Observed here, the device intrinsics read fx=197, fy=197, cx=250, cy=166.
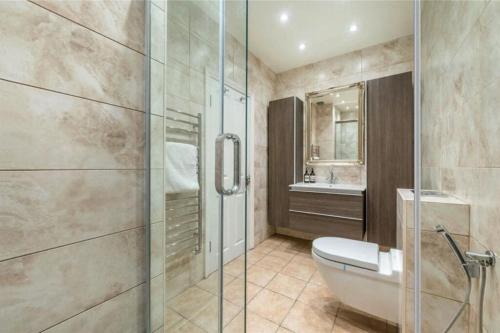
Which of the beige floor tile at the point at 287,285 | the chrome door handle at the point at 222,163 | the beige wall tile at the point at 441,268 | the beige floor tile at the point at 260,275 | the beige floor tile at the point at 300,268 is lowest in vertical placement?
the beige floor tile at the point at 260,275

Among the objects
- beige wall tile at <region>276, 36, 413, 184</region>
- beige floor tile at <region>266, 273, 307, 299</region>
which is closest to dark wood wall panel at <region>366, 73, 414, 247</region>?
beige wall tile at <region>276, 36, 413, 184</region>

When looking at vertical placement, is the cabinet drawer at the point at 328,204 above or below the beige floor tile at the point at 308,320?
above

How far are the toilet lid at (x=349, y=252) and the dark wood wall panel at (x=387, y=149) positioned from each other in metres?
0.67

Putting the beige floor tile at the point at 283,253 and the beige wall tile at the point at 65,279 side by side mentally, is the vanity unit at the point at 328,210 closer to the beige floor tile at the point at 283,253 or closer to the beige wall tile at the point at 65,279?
the beige floor tile at the point at 283,253

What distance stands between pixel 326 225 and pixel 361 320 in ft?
2.88

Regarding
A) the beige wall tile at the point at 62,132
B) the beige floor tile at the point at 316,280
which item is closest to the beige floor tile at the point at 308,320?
the beige floor tile at the point at 316,280

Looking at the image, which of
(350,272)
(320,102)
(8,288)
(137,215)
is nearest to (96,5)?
(137,215)

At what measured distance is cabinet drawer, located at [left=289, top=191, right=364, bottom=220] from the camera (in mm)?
2008

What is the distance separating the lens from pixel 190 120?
1094 millimetres

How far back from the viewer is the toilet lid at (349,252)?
48.5 inches

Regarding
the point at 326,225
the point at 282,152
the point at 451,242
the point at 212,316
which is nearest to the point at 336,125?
the point at 282,152

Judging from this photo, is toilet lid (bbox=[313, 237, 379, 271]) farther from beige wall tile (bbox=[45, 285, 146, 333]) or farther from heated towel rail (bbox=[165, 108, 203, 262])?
beige wall tile (bbox=[45, 285, 146, 333])

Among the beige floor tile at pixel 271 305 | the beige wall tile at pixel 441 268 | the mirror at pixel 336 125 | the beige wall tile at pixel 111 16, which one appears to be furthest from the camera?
the mirror at pixel 336 125

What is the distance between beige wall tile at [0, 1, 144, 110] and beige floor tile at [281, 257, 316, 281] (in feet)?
6.39
